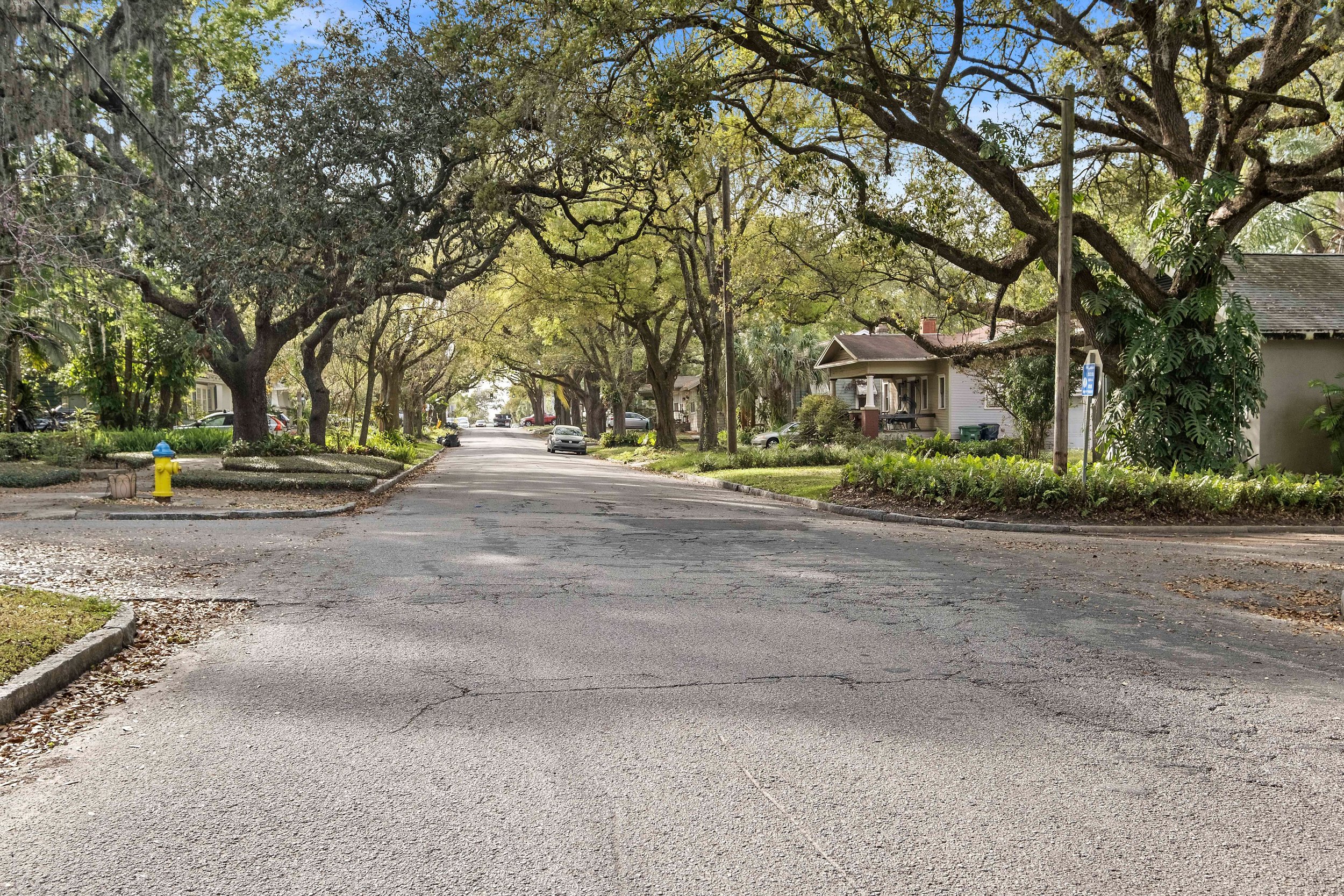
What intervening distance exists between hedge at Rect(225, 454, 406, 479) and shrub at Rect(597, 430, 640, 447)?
2638 centimetres

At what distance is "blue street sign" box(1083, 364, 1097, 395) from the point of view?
49.7ft

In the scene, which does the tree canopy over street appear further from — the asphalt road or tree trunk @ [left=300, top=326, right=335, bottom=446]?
the asphalt road

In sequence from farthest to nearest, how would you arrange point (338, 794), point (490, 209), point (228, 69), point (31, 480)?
point (228, 69) < point (490, 209) < point (31, 480) < point (338, 794)

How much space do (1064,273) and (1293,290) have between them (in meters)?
8.90

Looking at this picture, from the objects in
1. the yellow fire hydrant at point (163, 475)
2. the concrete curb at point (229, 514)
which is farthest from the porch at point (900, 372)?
the yellow fire hydrant at point (163, 475)

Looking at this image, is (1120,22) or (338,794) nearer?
(338,794)

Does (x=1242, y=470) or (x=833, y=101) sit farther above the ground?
(x=833, y=101)

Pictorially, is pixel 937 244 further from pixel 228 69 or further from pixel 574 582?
pixel 228 69

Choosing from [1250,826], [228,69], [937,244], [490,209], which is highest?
[228,69]

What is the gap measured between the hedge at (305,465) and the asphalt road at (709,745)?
12.3m

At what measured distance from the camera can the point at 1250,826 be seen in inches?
160

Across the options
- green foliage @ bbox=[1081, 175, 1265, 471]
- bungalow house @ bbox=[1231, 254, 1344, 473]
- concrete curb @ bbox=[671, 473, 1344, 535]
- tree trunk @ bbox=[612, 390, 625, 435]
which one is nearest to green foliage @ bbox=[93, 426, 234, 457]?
concrete curb @ bbox=[671, 473, 1344, 535]

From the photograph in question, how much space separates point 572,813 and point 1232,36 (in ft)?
67.1

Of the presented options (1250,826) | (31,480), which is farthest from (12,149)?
(1250,826)
